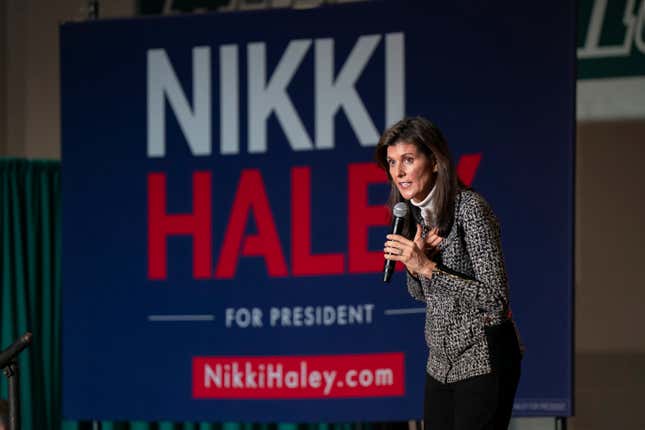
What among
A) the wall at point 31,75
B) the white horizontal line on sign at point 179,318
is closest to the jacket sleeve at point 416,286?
the white horizontal line on sign at point 179,318

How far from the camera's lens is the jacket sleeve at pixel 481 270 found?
171cm

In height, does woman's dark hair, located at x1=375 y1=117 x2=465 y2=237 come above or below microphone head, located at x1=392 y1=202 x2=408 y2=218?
above

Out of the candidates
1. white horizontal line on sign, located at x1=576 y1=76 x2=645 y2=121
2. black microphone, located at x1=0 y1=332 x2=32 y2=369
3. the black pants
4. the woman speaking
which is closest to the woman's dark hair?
the woman speaking

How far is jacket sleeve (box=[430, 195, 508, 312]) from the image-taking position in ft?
5.60

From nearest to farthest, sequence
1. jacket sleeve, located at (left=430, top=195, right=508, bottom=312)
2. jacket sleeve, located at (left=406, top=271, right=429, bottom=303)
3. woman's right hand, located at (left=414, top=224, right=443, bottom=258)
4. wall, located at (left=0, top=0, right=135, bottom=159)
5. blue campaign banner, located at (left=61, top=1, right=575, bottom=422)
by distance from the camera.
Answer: jacket sleeve, located at (left=430, top=195, right=508, bottom=312) < woman's right hand, located at (left=414, top=224, right=443, bottom=258) < jacket sleeve, located at (left=406, top=271, right=429, bottom=303) < blue campaign banner, located at (left=61, top=1, right=575, bottom=422) < wall, located at (left=0, top=0, right=135, bottom=159)

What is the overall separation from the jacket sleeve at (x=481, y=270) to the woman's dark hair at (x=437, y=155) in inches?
1.8

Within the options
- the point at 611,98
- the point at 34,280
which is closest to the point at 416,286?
the point at 611,98

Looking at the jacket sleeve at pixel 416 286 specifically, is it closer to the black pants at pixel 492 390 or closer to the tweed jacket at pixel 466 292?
the tweed jacket at pixel 466 292

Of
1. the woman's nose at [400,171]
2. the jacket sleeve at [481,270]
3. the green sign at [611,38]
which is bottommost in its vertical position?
the jacket sleeve at [481,270]

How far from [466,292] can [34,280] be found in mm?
2612

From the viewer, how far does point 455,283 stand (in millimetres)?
1721

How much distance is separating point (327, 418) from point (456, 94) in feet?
4.46

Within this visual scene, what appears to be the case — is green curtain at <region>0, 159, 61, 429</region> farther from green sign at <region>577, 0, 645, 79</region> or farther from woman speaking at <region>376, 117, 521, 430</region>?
green sign at <region>577, 0, 645, 79</region>

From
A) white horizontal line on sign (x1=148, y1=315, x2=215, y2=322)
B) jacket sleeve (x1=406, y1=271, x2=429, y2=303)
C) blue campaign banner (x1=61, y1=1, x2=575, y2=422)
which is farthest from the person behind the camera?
white horizontal line on sign (x1=148, y1=315, x2=215, y2=322)
